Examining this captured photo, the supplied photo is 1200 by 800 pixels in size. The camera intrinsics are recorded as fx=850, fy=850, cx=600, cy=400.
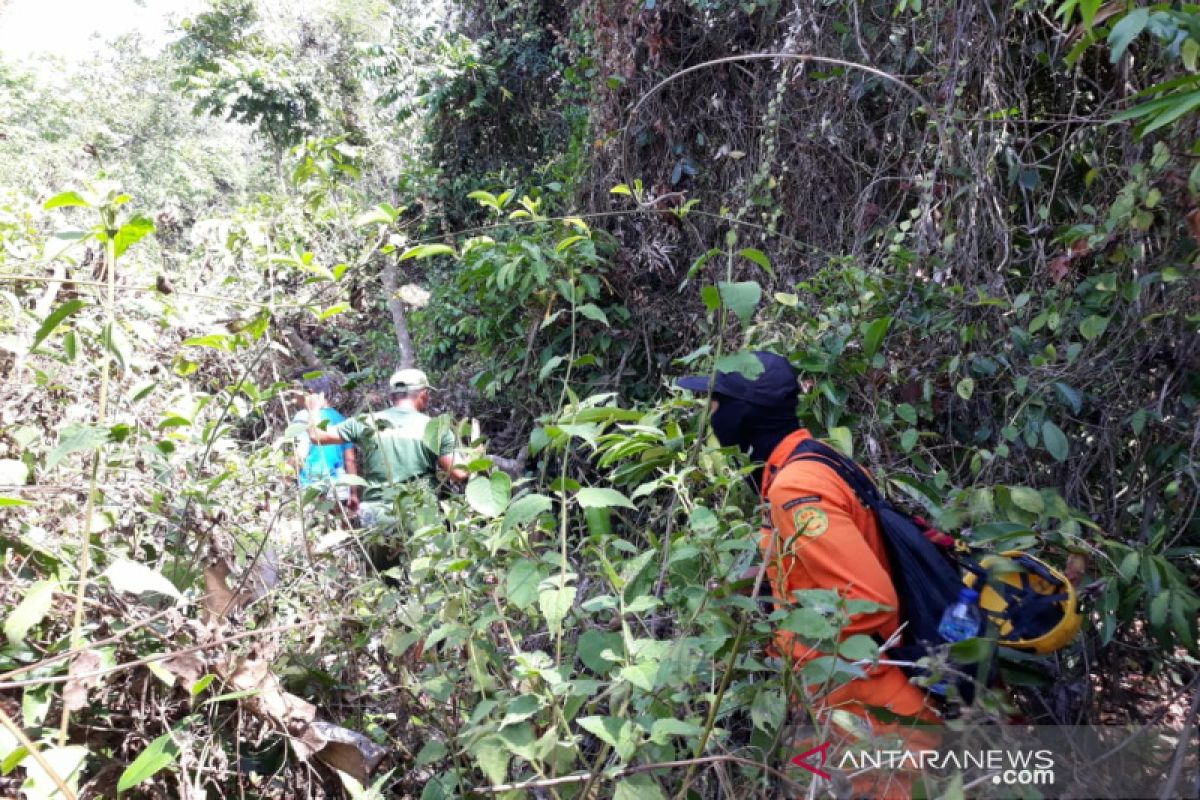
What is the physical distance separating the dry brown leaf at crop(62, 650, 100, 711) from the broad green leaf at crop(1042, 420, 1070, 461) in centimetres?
219

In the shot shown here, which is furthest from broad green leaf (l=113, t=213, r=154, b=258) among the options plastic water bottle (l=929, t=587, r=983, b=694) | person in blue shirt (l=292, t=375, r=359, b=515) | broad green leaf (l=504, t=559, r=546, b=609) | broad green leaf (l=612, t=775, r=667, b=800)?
plastic water bottle (l=929, t=587, r=983, b=694)

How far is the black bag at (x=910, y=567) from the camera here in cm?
167

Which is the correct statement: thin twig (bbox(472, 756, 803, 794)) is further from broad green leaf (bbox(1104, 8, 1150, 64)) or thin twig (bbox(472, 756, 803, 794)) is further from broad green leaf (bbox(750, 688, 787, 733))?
broad green leaf (bbox(1104, 8, 1150, 64))

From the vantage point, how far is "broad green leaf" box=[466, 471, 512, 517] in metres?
1.55

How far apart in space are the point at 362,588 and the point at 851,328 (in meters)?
1.75

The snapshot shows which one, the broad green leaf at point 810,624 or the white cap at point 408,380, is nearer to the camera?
the broad green leaf at point 810,624

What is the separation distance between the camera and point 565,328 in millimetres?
4996

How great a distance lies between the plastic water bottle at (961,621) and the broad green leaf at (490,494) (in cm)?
88

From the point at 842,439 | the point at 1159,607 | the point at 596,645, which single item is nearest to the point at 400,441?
the point at 842,439

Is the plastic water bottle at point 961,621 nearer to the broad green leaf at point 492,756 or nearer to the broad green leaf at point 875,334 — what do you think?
the broad green leaf at point 492,756

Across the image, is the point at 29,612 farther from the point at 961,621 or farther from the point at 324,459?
the point at 961,621

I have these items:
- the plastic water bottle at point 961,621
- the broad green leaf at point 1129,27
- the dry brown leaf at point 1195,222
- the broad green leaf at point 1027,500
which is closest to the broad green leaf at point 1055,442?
the broad green leaf at point 1027,500

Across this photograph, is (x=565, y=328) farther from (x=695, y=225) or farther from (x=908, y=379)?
(x=908, y=379)

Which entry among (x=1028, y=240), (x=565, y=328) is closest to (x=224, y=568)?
(x=1028, y=240)
